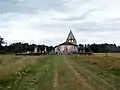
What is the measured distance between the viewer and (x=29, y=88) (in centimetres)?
1525

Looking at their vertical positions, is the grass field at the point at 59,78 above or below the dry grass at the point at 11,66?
below

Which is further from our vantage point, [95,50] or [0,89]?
[95,50]

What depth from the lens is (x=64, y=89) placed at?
48.7 feet

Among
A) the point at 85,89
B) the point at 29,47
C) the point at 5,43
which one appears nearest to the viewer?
the point at 85,89

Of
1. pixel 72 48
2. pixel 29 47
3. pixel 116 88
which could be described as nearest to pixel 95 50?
pixel 72 48

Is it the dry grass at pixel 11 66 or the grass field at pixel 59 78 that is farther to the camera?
the dry grass at pixel 11 66

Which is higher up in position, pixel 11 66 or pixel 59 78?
pixel 11 66

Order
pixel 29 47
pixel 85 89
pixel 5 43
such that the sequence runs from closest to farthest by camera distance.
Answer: pixel 85 89 < pixel 5 43 < pixel 29 47

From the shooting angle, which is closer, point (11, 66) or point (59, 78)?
point (59, 78)

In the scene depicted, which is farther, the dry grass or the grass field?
the dry grass

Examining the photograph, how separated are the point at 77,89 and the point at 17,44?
186 m

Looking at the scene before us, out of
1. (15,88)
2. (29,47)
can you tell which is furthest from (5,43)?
(15,88)

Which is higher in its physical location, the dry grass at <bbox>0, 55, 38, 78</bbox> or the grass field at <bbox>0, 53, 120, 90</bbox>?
the dry grass at <bbox>0, 55, 38, 78</bbox>

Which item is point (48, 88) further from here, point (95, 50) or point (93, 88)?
point (95, 50)
